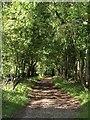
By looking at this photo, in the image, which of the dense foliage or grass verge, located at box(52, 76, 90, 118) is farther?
the dense foliage

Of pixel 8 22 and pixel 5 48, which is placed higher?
pixel 8 22

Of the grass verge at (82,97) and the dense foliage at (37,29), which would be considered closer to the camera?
the grass verge at (82,97)

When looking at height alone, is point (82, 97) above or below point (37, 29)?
below

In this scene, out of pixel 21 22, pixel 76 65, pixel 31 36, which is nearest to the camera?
pixel 21 22

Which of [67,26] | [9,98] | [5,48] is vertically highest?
[67,26]

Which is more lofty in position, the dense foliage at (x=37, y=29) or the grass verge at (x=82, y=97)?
the dense foliage at (x=37, y=29)

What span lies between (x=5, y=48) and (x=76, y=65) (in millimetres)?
13266

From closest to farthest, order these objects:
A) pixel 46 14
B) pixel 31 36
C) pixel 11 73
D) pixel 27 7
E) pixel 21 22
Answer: pixel 27 7 < pixel 46 14 < pixel 21 22 < pixel 31 36 < pixel 11 73

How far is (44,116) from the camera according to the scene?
14109 mm

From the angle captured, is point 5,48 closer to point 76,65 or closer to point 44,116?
point 44,116

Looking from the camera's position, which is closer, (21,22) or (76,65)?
(21,22)

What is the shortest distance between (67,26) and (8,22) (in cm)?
461

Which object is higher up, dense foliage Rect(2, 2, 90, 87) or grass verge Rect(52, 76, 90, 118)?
dense foliage Rect(2, 2, 90, 87)

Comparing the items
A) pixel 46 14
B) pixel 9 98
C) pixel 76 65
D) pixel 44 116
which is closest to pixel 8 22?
pixel 46 14
